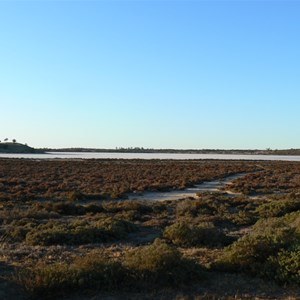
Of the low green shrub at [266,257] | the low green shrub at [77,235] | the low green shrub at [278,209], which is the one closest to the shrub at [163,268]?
the low green shrub at [266,257]

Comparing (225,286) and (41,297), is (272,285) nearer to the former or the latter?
(225,286)

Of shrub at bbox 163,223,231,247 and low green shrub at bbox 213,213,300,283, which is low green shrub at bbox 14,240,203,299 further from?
shrub at bbox 163,223,231,247

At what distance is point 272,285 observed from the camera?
24.7 ft

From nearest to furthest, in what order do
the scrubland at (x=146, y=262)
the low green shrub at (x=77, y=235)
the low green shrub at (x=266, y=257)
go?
the scrubland at (x=146, y=262), the low green shrub at (x=266, y=257), the low green shrub at (x=77, y=235)

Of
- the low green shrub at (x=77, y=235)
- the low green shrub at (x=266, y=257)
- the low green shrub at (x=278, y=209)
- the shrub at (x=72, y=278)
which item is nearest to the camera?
the shrub at (x=72, y=278)

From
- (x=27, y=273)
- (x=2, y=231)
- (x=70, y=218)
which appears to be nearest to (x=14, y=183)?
(x=70, y=218)

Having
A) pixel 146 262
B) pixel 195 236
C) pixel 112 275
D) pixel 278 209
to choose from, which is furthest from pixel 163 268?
pixel 278 209

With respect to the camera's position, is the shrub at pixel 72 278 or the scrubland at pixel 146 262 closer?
the shrub at pixel 72 278

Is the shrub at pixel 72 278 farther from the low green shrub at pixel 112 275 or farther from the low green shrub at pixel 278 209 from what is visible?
the low green shrub at pixel 278 209

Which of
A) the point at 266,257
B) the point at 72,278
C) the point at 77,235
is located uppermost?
the point at 266,257

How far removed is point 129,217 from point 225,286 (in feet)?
30.2

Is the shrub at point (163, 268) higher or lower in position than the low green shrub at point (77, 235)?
higher

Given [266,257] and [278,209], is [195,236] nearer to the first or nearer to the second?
[266,257]

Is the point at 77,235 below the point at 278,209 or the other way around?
below
